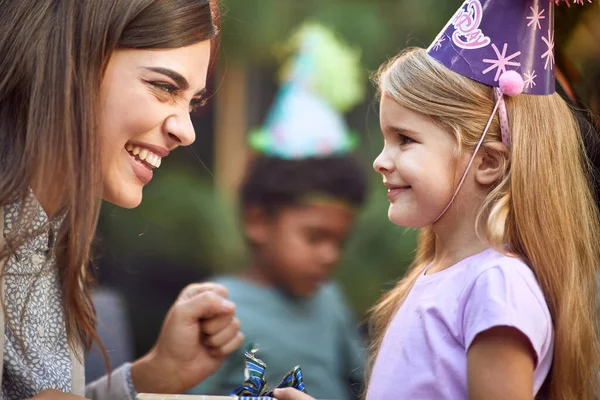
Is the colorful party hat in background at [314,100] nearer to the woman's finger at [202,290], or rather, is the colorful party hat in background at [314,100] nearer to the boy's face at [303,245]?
the boy's face at [303,245]

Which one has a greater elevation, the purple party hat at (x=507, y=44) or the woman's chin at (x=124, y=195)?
the purple party hat at (x=507, y=44)

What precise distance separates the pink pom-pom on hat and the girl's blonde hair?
0.10ft

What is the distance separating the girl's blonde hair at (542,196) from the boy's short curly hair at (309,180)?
1.57 m

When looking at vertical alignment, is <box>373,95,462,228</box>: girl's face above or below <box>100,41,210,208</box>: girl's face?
below

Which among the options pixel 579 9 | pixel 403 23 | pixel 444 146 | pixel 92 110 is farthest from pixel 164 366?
pixel 403 23

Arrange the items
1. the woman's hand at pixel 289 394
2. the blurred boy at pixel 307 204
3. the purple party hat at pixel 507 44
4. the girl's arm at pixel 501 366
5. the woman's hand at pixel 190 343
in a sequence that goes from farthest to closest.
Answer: the blurred boy at pixel 307 204 < the woman's hand at pixel 190 343 < the purple party hat at pixel 507 44 < the woman's hand at pixel 289 394 < the girl's arm at pixel 501 366

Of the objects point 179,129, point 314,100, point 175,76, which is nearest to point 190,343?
point 179,129

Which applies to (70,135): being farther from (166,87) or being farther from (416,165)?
(416,165)

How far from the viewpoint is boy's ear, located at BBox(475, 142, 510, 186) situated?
5.41 ft

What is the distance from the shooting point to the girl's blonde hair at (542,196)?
1580 mm

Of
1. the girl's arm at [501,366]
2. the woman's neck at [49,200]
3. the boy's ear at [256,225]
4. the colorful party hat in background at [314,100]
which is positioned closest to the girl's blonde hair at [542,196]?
the girl's arm at [501,366]

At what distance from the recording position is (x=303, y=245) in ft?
10.9

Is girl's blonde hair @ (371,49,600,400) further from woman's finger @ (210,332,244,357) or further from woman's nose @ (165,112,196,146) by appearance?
woman's finger @ (210,332,244,357)

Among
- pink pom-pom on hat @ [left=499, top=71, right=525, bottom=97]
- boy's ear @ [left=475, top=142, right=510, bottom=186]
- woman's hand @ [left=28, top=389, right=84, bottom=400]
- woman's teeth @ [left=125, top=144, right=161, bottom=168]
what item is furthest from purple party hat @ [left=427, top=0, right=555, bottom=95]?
woman's hand @ [left=28, top=389, right=84, bottom=400]
